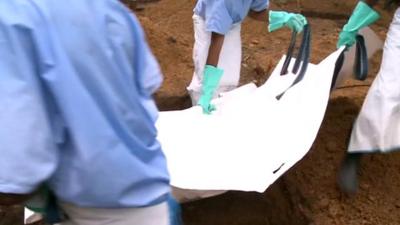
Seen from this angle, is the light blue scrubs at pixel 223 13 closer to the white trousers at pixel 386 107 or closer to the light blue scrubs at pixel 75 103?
the white trousers at pixel 386 107

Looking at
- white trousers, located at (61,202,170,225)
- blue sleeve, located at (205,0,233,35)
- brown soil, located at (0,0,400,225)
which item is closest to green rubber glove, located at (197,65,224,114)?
blue sleeve, located at (205,0,233,35)

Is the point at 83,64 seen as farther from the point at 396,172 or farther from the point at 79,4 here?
Result: the point at 396,172

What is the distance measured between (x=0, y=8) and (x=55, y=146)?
29cm

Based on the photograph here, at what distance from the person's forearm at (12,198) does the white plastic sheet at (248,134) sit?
1151 mm

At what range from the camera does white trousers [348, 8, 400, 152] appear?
243 cm

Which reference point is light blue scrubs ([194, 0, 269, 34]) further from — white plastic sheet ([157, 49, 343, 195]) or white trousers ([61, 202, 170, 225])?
white trousers ([61, 202, 170, 225])

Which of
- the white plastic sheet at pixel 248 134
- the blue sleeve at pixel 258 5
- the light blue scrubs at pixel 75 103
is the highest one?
the light blue scrubs at pixel 75 103

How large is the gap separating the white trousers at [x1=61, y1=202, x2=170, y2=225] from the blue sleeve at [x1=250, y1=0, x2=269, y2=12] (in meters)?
1.98

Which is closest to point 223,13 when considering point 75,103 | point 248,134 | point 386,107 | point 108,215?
point 248,134

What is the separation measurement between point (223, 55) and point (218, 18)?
13.1 inches

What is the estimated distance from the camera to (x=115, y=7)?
124 centimetres

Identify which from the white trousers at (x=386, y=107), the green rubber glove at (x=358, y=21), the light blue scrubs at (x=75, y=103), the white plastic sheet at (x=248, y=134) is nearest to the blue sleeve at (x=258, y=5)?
the white plastic sheet at (x=248, y=134)

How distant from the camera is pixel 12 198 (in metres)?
1.22

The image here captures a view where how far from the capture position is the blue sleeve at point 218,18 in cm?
295
